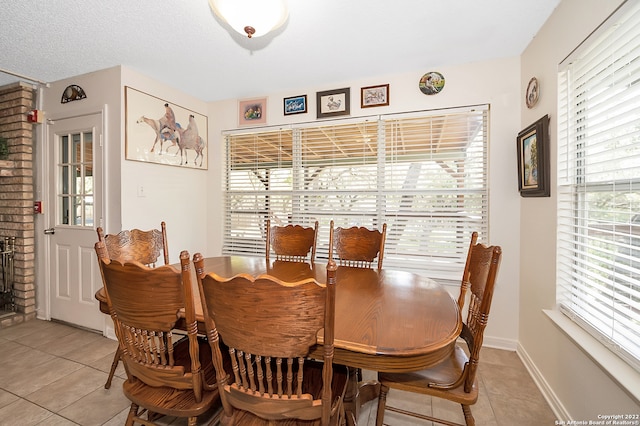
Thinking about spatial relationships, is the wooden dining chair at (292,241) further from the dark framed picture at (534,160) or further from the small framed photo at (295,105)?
the dark framed picture at (534,160)

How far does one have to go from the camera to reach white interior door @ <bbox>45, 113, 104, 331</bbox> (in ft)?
8.85

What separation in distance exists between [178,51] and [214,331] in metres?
2.38

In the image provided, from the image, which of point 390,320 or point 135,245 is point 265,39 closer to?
point 135,245

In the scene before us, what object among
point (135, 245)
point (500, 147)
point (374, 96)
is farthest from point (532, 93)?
point (135, 245)

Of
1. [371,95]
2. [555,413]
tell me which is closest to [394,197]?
[371,95]

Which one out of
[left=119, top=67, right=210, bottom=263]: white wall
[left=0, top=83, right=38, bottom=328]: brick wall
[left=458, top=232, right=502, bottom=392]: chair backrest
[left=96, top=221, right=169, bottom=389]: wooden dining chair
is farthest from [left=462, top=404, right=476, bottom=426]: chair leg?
[left=0, top=83, right=38, bottom=328]: brick wall

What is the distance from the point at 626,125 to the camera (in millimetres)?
1271

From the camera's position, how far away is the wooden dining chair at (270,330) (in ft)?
2.73

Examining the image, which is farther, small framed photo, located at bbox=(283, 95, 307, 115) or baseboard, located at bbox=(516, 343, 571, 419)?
small framed photo, located at bbox=(283, 95, 307, 115)

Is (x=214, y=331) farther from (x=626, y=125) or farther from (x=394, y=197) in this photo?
(x=394, y=197)

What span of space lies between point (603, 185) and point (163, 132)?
352 centimetres

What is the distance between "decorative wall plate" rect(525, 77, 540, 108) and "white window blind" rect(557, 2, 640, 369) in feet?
0.87


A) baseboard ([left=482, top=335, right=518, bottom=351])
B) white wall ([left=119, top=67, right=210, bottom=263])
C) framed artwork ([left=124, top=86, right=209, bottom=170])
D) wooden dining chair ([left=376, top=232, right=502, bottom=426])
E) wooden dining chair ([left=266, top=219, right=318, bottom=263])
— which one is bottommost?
baseboard ([left=482, top=335, right=518, bottom=351])

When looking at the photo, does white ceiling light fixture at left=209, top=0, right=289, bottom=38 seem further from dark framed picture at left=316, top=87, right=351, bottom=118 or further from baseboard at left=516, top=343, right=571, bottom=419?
baseboard at left=516, top=343, right=571, bottom=419
